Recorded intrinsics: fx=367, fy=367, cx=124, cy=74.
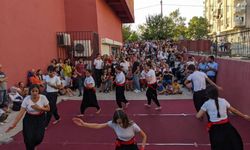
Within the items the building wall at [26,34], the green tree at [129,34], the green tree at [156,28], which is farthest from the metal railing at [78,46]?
the green tree at [129,34]

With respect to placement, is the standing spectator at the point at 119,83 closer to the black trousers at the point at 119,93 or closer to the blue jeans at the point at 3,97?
the black trousers at the point at 119,93

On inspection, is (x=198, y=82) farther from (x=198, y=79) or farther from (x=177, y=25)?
(x=177, y=25)

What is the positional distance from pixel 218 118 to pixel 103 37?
18434mm

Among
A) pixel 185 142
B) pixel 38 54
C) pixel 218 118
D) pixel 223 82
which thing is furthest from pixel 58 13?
pixel 218 118

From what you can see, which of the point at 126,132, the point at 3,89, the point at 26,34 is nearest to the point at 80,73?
the point at 26,34

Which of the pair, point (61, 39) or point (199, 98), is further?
point (61, 39)

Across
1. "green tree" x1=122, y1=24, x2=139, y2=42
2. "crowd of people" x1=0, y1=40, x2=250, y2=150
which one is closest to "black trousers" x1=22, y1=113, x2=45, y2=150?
"crowd of people" x1=0, y1=40, x2=250, y2=150

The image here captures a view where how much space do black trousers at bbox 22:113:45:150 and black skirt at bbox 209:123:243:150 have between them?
129 inches

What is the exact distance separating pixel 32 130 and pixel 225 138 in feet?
11.7

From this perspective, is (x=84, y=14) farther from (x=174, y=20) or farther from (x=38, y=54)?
(x=174, y=20)

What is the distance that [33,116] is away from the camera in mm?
7105

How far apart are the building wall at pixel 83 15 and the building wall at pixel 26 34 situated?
44.2 inches

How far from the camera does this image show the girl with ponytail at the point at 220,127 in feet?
19.7

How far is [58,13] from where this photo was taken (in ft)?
66.6
